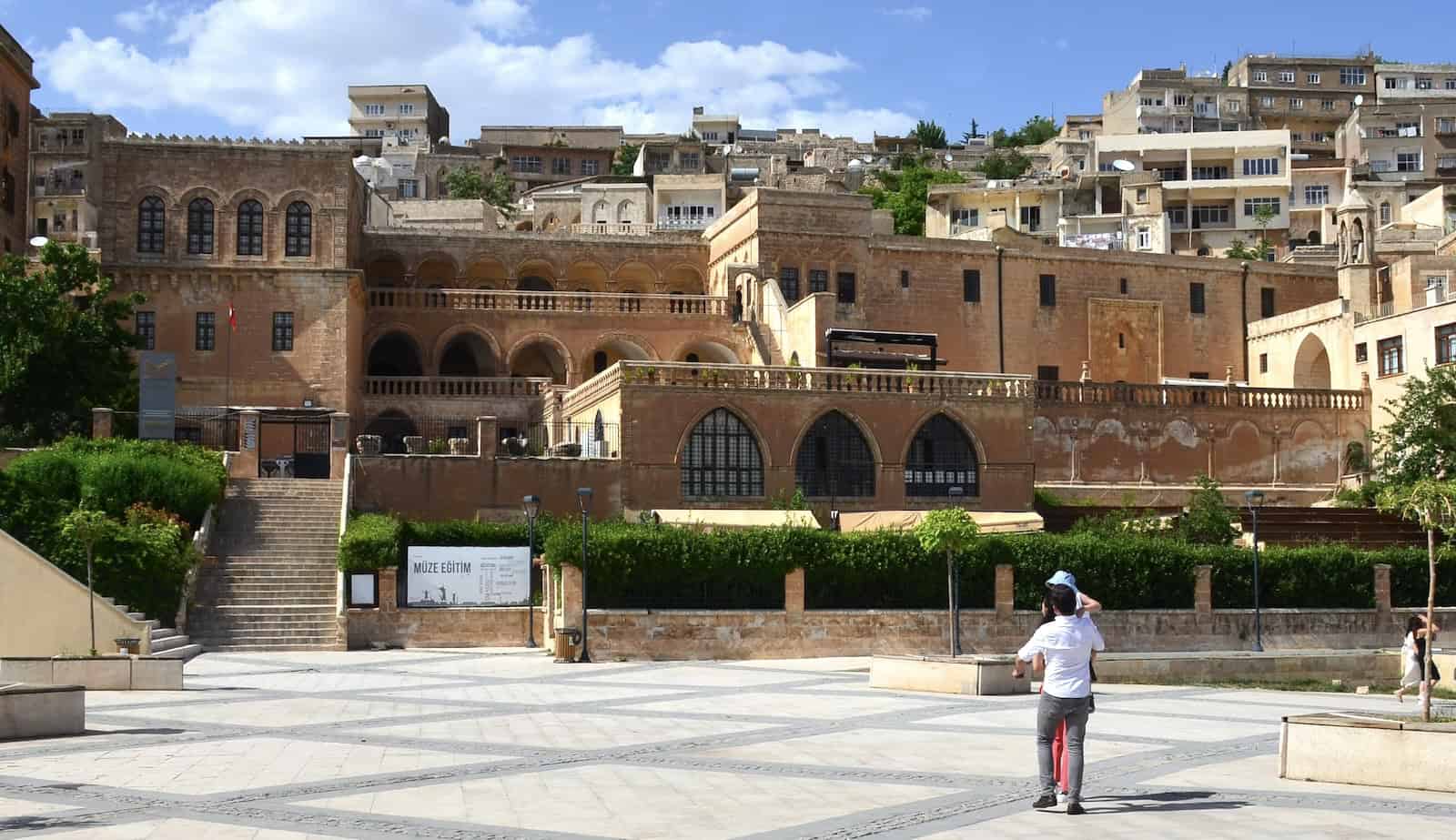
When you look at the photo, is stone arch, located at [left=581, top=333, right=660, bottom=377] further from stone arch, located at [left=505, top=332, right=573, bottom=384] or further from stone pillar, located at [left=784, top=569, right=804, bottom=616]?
stone pillar, located at [left=784, top=569, right=804, bottom=616]

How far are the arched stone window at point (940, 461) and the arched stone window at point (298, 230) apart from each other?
698 inches

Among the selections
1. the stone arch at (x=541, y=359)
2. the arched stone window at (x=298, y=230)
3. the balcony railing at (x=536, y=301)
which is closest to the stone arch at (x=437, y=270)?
the balcony railing at (x=536, y=301)

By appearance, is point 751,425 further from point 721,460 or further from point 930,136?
point 930,136

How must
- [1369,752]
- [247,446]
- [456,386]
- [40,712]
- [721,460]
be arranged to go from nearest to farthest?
[1369,752]
[40,712]
[721,460]
[247,446]
[456,386]

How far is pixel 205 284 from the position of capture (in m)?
43.9

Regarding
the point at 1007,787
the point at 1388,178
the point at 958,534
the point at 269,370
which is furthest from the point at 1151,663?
the point at 1388,178

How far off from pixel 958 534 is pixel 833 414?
11114mm

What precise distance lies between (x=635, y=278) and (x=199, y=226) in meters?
14.7

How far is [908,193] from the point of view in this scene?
84.1m

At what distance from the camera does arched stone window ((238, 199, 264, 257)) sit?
1742 inches

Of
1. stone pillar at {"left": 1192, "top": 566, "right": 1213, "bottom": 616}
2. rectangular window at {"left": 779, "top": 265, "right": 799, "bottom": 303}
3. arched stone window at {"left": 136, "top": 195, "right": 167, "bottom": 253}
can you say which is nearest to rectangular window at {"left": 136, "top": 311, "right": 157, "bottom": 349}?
arched stone window at {"left": 136, "top": 195, "right": 167, "bottom": 253}

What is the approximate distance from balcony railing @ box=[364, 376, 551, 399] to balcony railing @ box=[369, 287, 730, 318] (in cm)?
323

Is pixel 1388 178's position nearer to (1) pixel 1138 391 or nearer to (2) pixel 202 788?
(1) pixel 1138 391

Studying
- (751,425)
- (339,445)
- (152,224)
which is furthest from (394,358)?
(751,425)
